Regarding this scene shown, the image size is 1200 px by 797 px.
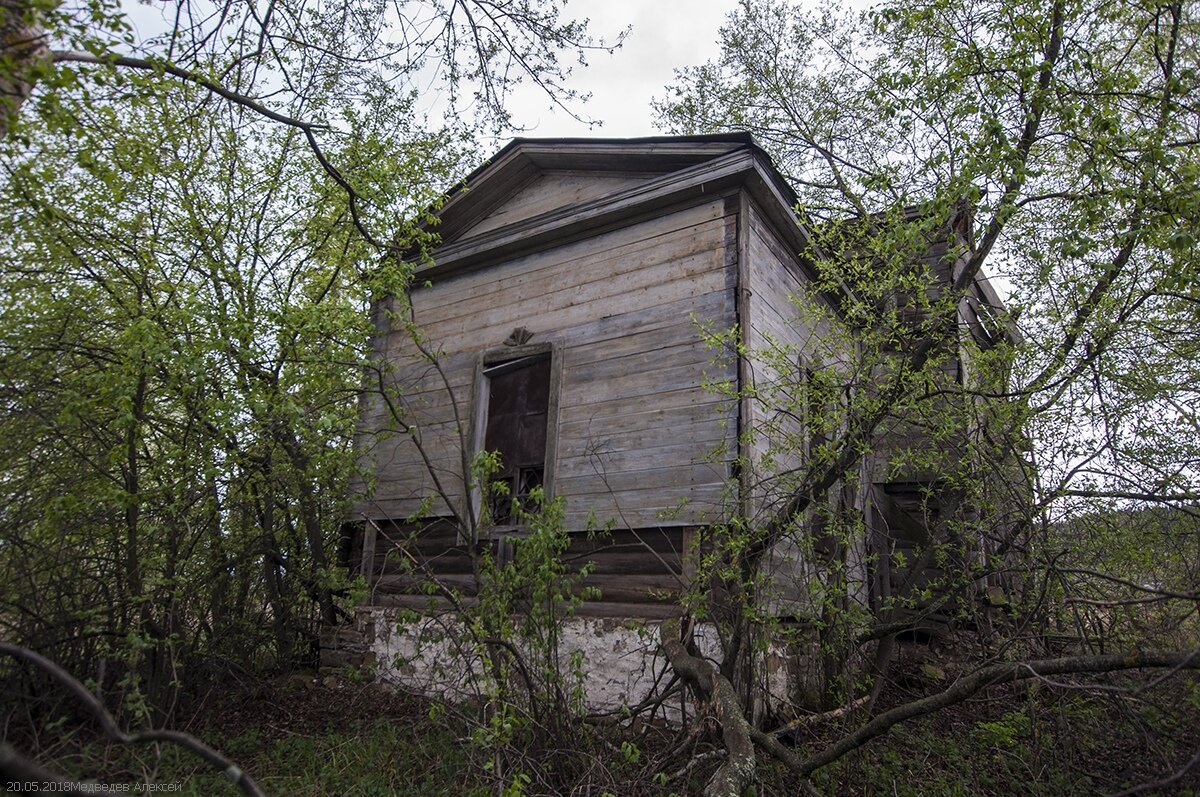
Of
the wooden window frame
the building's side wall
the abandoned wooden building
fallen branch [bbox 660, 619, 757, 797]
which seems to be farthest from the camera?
the wooden window frame

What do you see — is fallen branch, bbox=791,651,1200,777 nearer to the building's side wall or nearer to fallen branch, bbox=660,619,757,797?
fallen branch, bbox=660,619,757,797

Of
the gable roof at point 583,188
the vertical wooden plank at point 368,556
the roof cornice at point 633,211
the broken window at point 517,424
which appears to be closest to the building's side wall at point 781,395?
the roof cornice at point 633,211

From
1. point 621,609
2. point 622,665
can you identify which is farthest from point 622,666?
point 621,609

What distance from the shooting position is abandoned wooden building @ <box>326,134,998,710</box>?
641cm

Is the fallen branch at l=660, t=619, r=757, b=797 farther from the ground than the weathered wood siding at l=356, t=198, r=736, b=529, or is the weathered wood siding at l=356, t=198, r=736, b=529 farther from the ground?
the weathered wood siding at l=356, t=198, r=736, b=529

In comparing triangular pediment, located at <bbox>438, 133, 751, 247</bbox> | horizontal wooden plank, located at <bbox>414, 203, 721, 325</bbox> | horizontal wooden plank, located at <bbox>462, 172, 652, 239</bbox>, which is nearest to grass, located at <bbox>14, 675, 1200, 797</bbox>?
horizontal wooden plank, located at <bbox>414, 203, 721, 325</bbox>

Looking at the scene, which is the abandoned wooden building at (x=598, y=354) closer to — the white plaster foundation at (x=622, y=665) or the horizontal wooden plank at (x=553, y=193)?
the horizontal wooden plank at (x=553, y=193)

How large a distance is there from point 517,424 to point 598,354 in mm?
1217

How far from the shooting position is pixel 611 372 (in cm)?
719

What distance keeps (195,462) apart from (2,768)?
5879mm

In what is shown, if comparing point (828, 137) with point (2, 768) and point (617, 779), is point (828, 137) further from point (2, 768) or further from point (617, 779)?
point (2, 768)

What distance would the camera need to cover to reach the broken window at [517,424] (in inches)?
299

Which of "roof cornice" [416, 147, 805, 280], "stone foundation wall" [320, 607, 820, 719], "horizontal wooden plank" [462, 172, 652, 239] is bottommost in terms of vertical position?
"stone foundation wall" [320, 607, 820, 719]

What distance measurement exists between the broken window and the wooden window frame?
1.7 inches
